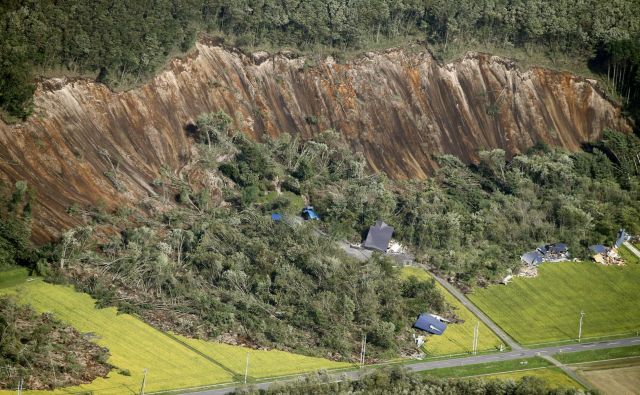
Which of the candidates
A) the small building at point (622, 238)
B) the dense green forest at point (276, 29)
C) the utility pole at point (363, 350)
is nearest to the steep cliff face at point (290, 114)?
the dense green forest at point (276, 29)

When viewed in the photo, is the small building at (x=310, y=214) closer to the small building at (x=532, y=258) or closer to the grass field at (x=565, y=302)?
the grass field at (x=565, y=302)

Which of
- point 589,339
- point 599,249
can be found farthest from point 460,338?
point 599,249

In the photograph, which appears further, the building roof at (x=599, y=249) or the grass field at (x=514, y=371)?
the building roof at (x=599, y=249)

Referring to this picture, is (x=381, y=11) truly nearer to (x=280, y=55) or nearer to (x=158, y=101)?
(x=280, y=55)

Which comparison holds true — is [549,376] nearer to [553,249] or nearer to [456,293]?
[456,293]

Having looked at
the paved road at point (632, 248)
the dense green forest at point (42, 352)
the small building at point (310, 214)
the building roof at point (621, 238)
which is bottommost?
the dense green forest at point (42, 352)

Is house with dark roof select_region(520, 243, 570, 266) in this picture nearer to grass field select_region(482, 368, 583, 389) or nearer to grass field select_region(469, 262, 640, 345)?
grass field select_region(469, 262, 640, 345)
